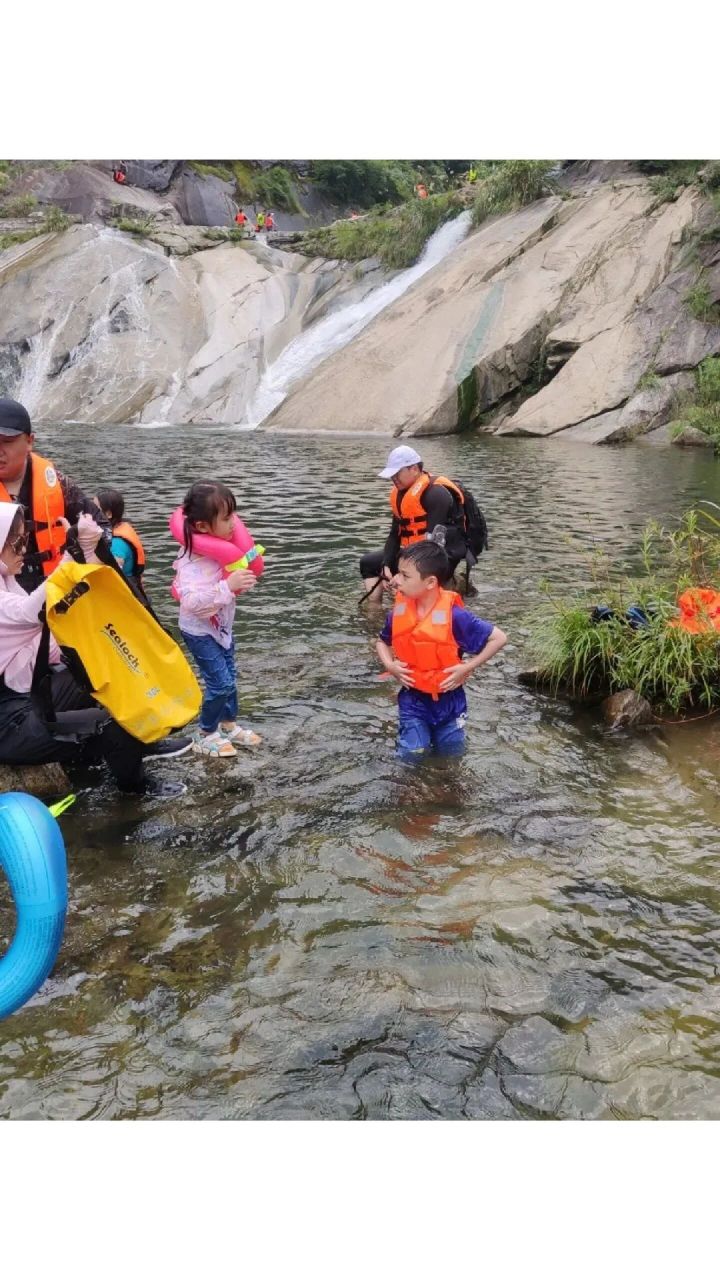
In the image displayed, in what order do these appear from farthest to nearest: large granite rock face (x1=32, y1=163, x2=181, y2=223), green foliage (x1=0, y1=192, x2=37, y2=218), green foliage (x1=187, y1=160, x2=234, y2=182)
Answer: green foliage (x1=187, y1=160, x2=234, y2=182) < large granite rock face (x1=32, y1=163, x2=181, y2=223) < green foliage (x1=0, y1=192, x2=37, y2=218)

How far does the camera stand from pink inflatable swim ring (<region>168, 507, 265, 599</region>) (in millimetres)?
5574

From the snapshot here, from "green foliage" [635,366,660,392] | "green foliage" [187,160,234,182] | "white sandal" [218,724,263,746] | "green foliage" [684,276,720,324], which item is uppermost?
"green foliage" [187,160,234,182]

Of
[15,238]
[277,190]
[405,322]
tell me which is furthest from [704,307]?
[277,190]

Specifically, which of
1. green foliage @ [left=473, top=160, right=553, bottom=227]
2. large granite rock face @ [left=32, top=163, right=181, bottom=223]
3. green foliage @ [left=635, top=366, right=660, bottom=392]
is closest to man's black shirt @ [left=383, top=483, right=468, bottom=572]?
green foliage @ [left=635, top=366, right=660, bottom=392]

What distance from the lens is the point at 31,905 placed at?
3.36m

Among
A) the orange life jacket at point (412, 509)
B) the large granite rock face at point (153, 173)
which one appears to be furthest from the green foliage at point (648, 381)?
the large granite rock face at point (153, 173)

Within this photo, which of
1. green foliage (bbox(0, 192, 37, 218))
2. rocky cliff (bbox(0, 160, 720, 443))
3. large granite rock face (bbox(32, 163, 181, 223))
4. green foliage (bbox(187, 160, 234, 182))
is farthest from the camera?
green foliage (bbox(187, 160, 234, 182))

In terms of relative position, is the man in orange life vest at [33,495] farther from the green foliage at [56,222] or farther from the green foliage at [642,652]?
the green foliage at [56,222]

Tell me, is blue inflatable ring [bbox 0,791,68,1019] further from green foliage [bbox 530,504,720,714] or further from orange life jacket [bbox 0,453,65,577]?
green foliage [bbox 530,504,720,714]

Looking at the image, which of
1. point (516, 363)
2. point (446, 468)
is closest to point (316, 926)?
point (446, 468)

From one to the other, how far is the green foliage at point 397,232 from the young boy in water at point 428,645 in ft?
103

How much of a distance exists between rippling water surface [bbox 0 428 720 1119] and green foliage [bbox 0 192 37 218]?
4042 cm

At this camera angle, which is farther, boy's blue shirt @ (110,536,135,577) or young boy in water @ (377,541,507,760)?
boy's blue shirt @ (110,536,135,577)

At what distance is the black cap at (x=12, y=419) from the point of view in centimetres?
491
